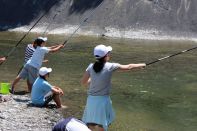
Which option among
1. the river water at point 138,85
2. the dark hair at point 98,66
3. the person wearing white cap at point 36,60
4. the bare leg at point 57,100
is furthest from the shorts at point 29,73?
the dark hair at point 98,66

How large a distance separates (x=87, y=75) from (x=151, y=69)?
55.2 feet

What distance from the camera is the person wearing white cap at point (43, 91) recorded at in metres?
15.4

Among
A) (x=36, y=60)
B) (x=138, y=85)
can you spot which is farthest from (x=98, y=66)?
(x=138, y=85)

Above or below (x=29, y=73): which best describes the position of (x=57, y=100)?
below

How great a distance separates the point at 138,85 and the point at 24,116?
8.27 metres

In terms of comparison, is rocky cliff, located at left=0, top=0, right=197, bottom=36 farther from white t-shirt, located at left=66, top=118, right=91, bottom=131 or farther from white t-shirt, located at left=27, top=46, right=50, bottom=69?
white t-shirt, located at left=66, top=118, right=91, bottom=131

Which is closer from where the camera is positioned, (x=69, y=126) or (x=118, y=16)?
(x=69, y=126)

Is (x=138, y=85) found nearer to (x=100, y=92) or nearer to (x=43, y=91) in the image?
(x=43, y=91)

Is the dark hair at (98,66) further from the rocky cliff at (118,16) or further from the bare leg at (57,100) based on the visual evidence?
the rocky cliff at (118,16)

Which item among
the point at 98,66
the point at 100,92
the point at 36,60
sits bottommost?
the point at 36,60

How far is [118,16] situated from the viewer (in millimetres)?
49844

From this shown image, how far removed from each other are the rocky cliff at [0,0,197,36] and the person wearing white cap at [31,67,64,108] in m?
31.3

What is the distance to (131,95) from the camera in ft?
64.7

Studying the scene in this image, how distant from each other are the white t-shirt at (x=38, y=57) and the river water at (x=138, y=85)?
1.60 meters
